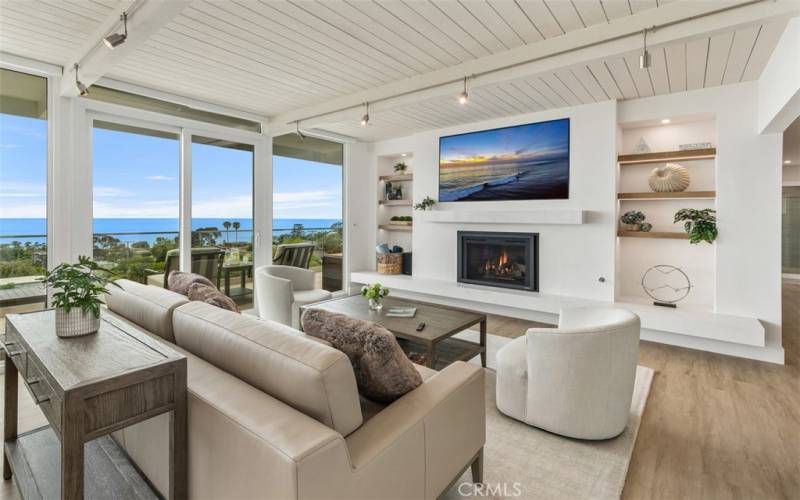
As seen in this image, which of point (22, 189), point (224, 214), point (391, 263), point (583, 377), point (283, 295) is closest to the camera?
point (583, 377)

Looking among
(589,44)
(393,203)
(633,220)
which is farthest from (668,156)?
(393,203)

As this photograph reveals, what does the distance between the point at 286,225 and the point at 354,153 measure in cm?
169

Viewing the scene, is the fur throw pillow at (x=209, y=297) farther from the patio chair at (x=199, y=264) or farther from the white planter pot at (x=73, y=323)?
the patio chair at (x=199, y=264)

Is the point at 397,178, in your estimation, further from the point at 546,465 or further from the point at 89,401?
the point at 89,401

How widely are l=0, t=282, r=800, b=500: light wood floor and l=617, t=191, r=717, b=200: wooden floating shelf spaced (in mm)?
1549

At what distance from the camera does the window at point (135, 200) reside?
150 inches

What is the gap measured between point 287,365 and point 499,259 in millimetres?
4331

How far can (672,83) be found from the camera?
3.75 meters

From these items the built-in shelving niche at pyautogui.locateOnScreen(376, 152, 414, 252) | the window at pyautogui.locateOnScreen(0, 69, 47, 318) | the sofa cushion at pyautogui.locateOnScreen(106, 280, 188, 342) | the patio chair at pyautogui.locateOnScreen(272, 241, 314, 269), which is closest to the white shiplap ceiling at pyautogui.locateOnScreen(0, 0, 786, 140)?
the window at pyautogui.locateOnScreen(0, 69, 47, 318)

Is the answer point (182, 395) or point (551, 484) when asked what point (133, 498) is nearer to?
point (182, 395)

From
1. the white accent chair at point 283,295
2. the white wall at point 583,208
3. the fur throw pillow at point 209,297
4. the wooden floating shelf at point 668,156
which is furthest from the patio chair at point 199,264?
the wooden floating shelf at point 668,156

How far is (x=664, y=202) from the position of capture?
442 centimetres

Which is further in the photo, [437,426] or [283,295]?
[283,295]

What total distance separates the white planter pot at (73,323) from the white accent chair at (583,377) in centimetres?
213
